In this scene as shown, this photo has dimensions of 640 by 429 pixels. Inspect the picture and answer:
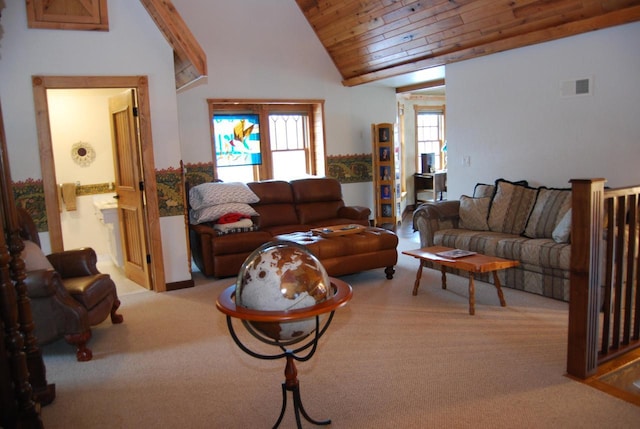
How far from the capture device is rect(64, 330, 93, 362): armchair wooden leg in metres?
3.41

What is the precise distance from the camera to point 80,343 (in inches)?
135

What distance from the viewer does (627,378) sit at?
288cm

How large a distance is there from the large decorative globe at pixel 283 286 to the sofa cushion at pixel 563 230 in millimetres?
2878

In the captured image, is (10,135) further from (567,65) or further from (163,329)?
(567,65)

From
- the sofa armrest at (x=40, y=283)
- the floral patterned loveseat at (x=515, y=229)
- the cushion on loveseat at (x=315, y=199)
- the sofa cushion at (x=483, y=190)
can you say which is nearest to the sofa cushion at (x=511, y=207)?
the floral patterned loveseat at (x=515, y=229)

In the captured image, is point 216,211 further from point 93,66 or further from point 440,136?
point 440,136

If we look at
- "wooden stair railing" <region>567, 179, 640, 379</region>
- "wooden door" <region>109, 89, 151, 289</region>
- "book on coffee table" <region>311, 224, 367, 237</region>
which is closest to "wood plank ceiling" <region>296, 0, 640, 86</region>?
"wooden stair railing" <region>567, 179, 640, 379</region>

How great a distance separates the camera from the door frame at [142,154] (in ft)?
14.7

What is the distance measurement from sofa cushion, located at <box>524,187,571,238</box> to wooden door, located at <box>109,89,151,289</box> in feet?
12.6

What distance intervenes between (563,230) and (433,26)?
2781mm

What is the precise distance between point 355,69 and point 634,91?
391cm

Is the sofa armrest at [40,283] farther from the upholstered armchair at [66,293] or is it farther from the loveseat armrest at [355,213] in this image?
the loveseat armrest at [355,213]

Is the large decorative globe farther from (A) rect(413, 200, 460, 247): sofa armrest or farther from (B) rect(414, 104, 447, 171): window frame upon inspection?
(B) rect(414, 104, 447, 171): window frame

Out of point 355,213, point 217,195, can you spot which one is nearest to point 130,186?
point 217,195
